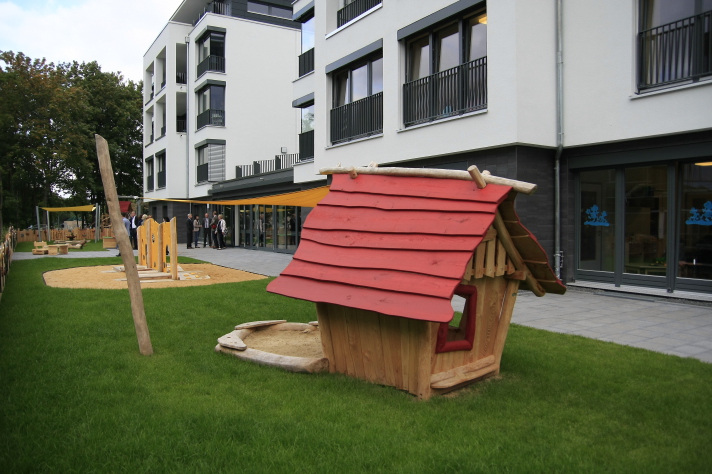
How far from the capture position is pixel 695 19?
9.23 m

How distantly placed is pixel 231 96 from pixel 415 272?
2691cm

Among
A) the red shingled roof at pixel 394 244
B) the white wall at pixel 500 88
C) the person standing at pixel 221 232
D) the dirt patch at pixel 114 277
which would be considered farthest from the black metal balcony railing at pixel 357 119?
the person standing at pixel 221 232

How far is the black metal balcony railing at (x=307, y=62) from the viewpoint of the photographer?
1968 centimetres

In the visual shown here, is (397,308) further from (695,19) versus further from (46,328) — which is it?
(695,19)

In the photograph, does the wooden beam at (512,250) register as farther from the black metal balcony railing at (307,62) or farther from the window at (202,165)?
the window at (202,165)

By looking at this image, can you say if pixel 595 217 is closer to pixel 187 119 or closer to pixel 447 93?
pixel 447 93

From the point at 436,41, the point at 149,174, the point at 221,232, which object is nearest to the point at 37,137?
the point at 149,174

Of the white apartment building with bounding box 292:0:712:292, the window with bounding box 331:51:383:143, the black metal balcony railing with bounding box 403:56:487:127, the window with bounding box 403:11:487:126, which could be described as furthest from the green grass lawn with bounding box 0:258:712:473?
the window with bounding box 331:51:383:143

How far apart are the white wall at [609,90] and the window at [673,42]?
24 centimetres

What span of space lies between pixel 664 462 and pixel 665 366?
2.42 m

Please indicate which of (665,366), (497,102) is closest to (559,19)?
(497,102)

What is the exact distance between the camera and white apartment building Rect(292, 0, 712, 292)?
945cm

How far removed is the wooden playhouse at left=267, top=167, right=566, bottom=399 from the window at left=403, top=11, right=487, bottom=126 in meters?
7.23

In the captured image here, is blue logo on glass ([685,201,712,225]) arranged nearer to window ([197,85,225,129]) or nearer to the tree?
window ([197,85,225,129])
